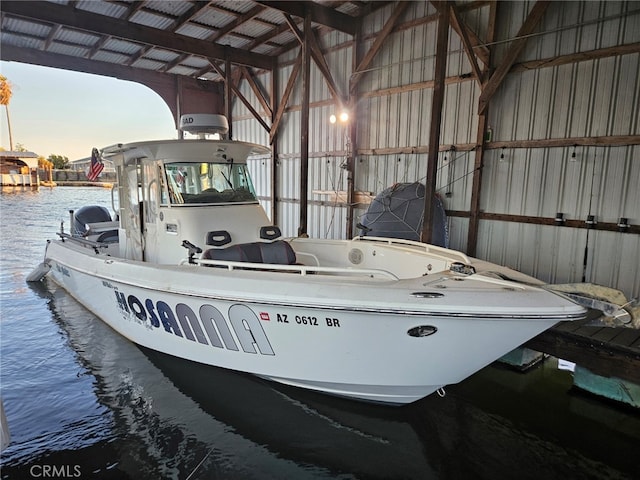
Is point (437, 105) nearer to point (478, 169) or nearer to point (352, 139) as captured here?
point (478, 169)

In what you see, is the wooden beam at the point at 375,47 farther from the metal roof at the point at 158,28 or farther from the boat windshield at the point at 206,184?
the boat windshield at the point at 206,184

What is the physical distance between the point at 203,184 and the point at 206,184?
0.03m

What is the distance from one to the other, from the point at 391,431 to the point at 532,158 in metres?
4.65

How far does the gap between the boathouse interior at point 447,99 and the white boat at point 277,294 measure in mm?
2418

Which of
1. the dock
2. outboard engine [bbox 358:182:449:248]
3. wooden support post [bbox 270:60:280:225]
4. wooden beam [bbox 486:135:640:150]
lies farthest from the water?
wooden support post [bbox 270:60:280:225]

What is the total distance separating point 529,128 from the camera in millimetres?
5977

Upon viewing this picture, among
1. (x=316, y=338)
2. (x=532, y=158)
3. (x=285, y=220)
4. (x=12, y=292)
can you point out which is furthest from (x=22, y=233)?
(x=532, y=158)

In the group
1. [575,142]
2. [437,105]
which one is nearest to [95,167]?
[437,105]

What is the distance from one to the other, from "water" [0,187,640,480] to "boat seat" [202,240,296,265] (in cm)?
117

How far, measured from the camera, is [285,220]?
10.7m

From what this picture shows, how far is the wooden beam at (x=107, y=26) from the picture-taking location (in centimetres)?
636

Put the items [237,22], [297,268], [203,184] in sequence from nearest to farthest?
[297,268] → [203,184] → [237,22]

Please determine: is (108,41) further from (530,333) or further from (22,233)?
(530,333)

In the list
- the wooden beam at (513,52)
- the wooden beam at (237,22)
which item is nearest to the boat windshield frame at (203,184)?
the wooden beam at (513,52)
